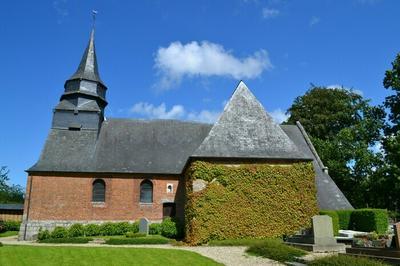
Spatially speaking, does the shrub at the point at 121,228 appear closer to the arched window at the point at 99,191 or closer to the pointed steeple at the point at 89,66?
the arched window at the point at 99,191

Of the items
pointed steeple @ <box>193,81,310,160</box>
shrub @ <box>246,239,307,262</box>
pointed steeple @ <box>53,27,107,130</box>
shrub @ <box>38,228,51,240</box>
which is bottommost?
shrub @ <box>38,228,51,240</box>

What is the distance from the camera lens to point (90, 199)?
1040 inches

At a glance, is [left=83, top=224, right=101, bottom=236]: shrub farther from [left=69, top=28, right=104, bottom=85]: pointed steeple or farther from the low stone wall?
[left=69, top=28, right=104, bottom=85]: pointed steeple

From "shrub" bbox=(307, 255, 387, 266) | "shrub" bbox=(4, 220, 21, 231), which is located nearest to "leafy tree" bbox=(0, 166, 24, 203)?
"shrub" bbox=(4, 220, 21, 231)

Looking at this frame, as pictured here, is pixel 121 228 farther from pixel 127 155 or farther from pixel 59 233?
pixel 127 155

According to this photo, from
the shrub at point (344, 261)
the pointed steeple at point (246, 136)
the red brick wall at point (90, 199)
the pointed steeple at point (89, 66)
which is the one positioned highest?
the pointed steeple at point (89, 66)

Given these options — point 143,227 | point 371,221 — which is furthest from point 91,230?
point 371,221

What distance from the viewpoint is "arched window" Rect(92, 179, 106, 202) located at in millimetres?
26734

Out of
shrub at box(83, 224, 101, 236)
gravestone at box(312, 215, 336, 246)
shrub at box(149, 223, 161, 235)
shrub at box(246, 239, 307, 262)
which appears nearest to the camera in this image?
shrub at box(246, 239, 307, 262)

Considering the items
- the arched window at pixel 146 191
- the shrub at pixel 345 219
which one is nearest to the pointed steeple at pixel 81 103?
the arched window at pixel 146 191

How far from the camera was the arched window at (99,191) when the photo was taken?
87.7ft

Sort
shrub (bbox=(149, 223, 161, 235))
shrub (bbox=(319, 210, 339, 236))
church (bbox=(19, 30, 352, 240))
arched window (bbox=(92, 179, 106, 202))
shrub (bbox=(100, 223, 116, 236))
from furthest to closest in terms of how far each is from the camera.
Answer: arched window (bbox=(92, 179, 106, 202)), shrub (bbox=(100, 223, 116, 236)), shrub (bbox=(149, 223, 161, 235)), church (bbox=(19, 30, 352, 240)), shrub (bbox=(319, 210, 339, 236))

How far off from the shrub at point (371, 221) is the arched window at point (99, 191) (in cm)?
1673

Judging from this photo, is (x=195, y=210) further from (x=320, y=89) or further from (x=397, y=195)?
(x=320, y=89)
